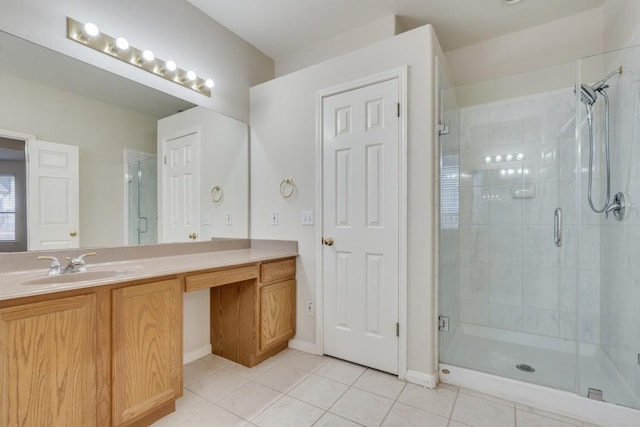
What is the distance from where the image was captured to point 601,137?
2004mm

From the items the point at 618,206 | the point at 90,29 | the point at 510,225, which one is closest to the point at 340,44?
the point at 90,29

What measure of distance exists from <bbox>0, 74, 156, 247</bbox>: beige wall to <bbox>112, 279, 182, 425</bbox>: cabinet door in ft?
2.01

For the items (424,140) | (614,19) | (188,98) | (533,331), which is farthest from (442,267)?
(188,98)

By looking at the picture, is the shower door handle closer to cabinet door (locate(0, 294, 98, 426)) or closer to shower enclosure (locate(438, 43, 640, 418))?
shower enclosure (locate(438, 43, 640, 418))

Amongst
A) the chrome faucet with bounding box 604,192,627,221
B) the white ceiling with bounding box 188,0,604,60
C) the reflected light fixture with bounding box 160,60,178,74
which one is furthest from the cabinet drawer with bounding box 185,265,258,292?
the chrome faucet with bounding box 604,192,627,221

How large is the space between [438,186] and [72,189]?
2.26 m

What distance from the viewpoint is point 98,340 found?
1296 mm

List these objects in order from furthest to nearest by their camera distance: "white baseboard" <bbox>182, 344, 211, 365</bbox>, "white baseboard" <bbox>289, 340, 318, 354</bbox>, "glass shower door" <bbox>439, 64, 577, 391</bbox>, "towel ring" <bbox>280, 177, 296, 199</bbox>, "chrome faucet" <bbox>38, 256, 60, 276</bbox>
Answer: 1. "towel ring" <bbox>280, 177, 296, 199</bbox>
2. "white baseboard" <bbox>289, 340, 318, 354</bbox>
3. "white baseboard" <bbox>182, 344, 211, 365</bbox>
4. "glass shower door" <bbox>439, 64, 577, 391</bbox>
5. "chrome faucet" <bbox>38, 256, 60, 276</bbox>

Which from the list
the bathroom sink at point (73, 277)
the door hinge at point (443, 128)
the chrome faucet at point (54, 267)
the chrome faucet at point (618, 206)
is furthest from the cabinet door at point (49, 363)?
the chrome faucet at point (618, 206)

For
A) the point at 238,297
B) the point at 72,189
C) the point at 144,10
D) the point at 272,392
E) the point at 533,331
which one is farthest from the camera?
the point at 533,331

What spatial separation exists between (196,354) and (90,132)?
1.74 metres

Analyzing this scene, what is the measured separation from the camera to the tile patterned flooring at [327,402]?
5.16 ft

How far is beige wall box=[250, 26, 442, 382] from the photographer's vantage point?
1917mm

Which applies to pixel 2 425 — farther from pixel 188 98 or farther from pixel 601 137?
pixel 601 137
